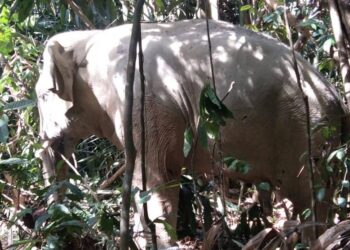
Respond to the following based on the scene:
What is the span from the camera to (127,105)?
165 cm

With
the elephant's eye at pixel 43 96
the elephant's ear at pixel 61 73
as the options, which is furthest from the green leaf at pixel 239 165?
the elephant's eye at pixel 43 96

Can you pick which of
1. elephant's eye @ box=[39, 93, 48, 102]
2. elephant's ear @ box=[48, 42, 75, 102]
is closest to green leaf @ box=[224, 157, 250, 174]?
elephant's ear @ box=[48, 42, 75, 102]

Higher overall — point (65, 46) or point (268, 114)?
point (65, 46)

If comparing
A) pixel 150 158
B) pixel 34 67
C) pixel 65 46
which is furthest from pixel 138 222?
pixel 34 67

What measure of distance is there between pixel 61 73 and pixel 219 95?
0.99 m

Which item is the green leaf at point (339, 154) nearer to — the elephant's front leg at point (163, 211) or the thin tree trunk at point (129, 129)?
the thin tree trunk at point (129, 129)

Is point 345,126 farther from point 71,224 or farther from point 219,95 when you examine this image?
point 71,224

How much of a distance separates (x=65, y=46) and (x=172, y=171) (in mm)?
964

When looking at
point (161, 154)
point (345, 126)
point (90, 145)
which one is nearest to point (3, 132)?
point (161, 154)

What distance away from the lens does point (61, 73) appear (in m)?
3.38

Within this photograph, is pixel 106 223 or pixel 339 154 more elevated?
pixel 339 154

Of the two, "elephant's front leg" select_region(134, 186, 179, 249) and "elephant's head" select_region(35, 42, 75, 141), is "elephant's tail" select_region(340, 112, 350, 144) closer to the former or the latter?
"elephant's front leg" select_region(134, 186, 179, 249)

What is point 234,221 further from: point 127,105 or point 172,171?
A: point 127,105

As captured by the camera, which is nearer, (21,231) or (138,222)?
(138,222)
